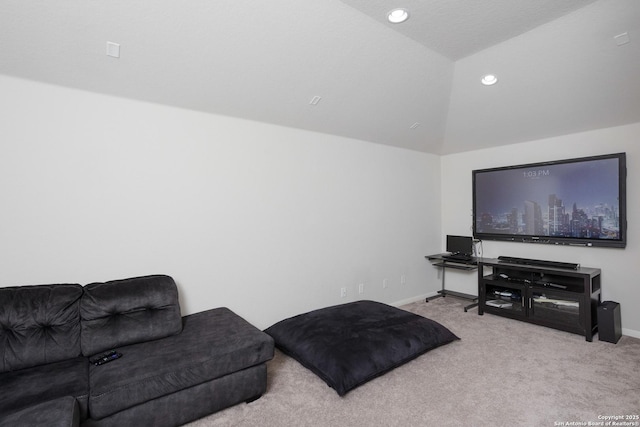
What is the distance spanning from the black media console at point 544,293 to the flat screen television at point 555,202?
43 cm

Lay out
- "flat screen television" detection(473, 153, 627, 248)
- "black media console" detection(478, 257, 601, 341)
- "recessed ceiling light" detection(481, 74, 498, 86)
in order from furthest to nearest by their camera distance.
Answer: "flat screen television" detection(473, 153, 627, 248) → "black media console" detection(478, 257, 601, 341) → "recessed ceiling light" detection(481, 74, 498, 86)

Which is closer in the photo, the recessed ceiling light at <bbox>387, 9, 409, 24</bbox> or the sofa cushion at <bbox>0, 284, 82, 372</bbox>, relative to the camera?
the sofa cushion at <bbox>0, 284, 82, 372</bbox>

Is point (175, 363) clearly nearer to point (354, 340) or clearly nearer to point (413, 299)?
point (354, 340)

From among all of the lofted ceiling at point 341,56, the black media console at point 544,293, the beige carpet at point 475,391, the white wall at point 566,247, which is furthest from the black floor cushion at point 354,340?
the lofted ceiling at point 341,56

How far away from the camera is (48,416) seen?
1.52 metres

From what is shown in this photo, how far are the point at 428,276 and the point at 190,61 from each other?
4528 millimetres

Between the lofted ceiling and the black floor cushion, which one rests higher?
the lofted ceiling

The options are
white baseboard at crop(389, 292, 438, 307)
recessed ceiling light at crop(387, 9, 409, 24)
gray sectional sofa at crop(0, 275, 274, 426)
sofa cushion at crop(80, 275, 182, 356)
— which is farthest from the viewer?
white baseboard at crop(389, 292, 438, 307)

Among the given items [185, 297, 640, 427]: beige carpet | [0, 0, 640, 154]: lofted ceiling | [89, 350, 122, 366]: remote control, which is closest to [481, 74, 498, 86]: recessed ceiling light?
[0, 0, 640, 154]: lofted ceiling

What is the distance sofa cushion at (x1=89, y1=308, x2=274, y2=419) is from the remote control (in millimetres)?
32

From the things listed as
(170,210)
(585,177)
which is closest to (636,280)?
(585,177)

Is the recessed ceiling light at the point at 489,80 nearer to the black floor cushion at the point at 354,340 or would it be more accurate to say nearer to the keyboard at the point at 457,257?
the keyboard at the point at 457,257

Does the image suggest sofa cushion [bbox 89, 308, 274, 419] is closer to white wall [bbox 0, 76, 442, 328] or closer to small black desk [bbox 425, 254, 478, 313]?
white wall [bbox 0, 76, 442, 328]

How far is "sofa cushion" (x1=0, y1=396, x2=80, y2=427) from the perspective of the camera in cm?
147
